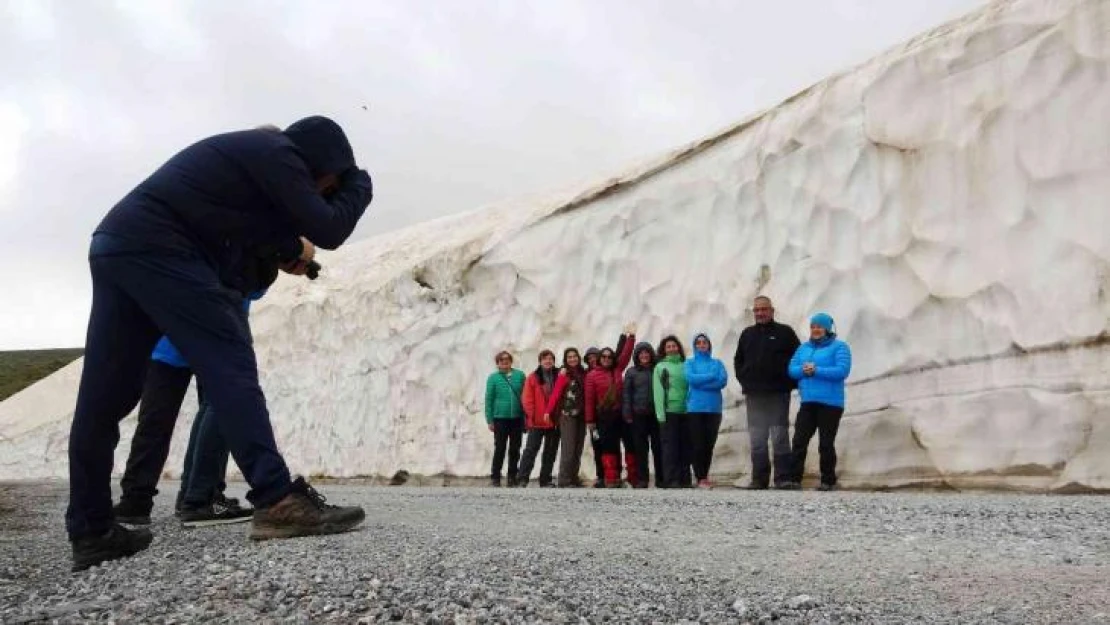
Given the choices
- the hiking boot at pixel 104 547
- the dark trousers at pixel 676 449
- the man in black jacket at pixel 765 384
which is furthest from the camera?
the dark trousers at pixel 676 449

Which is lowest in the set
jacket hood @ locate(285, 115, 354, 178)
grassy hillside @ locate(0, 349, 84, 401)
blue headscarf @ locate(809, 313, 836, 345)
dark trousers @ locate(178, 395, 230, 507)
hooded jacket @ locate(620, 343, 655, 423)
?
dark trousers @ locate(178, 395, 230, 507)

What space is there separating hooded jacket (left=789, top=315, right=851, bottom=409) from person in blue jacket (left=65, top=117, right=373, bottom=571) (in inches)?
211

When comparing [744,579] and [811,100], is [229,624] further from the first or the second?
[811,100]

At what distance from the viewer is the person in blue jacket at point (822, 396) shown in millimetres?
8289

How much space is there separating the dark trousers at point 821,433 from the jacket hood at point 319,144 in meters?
5.51

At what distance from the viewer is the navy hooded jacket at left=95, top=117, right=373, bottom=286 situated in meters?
3.72

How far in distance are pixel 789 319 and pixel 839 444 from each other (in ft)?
5.48

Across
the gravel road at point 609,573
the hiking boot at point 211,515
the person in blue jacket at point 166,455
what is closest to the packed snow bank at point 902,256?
the gravel road at point 609,573

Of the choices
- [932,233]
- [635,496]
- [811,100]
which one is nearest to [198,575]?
[635,496]

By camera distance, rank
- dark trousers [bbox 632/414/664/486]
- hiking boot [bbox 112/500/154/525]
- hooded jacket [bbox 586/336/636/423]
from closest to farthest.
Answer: hiking boot [bbox 112/500/154/525] → dark trousers [bbox 632/414/664/486] → hooded jacket [bbox 586/336/636/423]

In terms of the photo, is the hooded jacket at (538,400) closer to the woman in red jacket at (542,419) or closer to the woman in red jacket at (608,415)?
the woman in red jacket at (542,419)

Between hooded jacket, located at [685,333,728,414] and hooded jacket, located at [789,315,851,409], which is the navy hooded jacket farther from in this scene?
hooded jacket, located at [685,333,728,414]

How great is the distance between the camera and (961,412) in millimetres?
8531

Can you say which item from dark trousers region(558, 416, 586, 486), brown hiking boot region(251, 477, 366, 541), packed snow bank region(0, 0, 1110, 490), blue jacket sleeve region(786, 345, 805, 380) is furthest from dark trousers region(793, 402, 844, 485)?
brown hiking boot region(251, 477, 366, 541)
